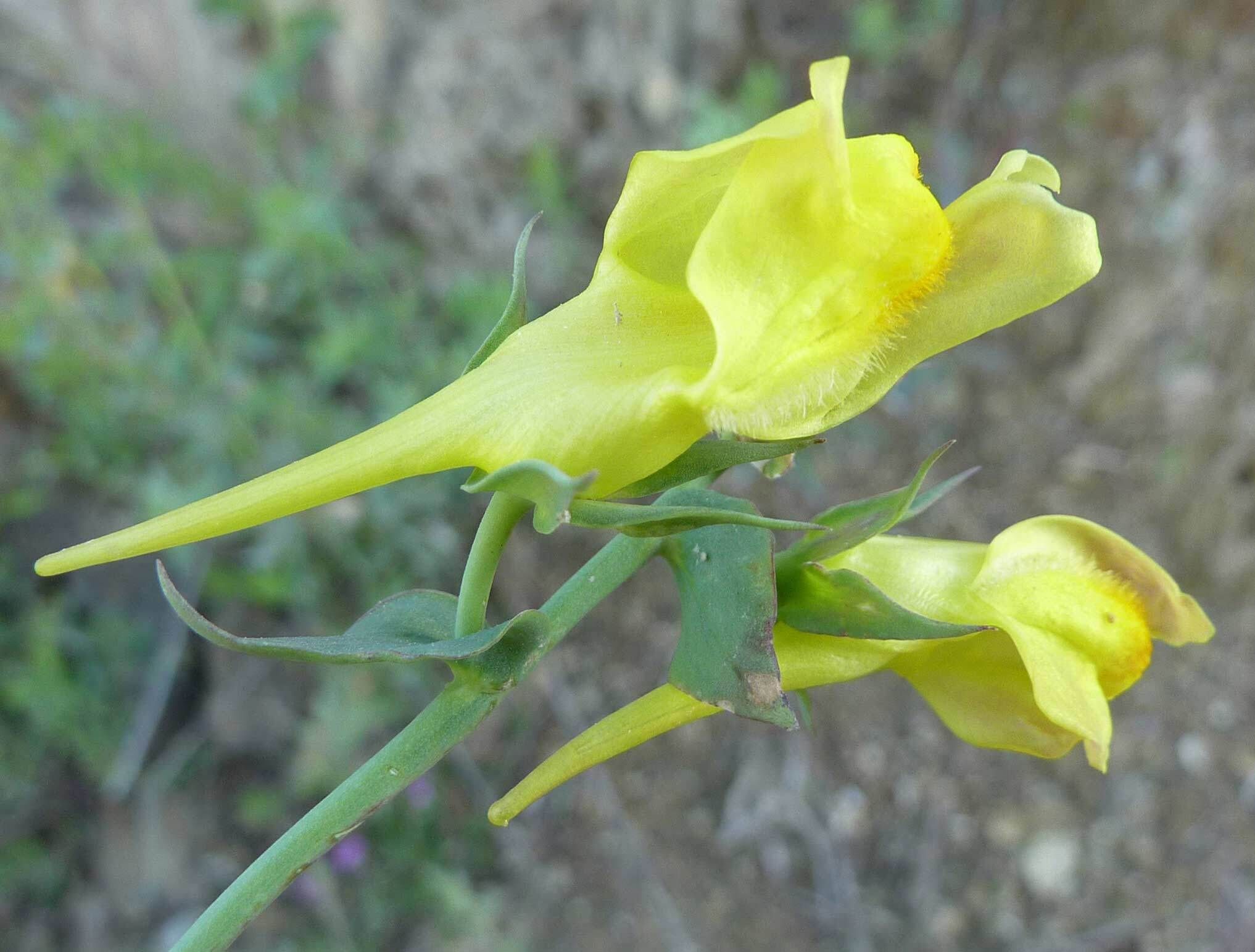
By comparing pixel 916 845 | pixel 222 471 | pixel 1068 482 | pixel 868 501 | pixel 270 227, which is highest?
pixel 868 501

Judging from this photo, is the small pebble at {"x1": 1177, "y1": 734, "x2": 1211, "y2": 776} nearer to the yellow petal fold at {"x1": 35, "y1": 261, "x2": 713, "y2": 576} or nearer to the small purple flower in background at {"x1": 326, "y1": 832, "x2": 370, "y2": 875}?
the small purple flower in background at {"x1": 326, "y1": 832, "x2": 370, "y2": 875}

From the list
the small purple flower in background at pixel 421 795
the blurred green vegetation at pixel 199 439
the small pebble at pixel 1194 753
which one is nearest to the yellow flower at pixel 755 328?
the blurred green vegetation at pixel 199 439

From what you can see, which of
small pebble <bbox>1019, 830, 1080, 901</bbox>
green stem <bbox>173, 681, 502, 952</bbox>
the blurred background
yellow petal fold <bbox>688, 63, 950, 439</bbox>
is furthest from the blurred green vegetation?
yellow petal fold <bbox>688, 63, 950, 439</bbox>

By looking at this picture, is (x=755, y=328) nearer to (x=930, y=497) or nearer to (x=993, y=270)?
(x=993, y=270)

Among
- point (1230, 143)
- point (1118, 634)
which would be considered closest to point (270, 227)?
point (1118, 634)

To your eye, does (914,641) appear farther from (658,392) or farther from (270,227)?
(270,227)

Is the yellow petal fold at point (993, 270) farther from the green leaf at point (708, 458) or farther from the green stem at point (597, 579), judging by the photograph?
the green stem at point (597, 579)
